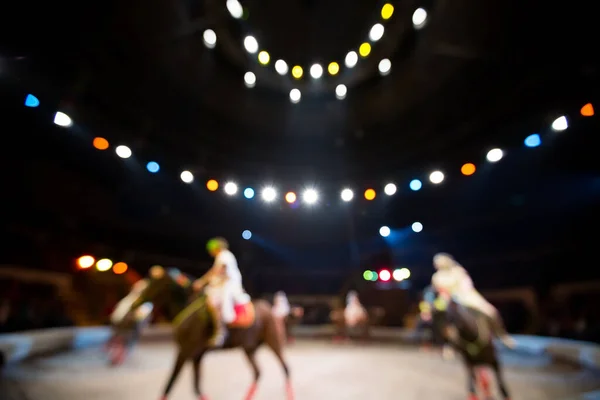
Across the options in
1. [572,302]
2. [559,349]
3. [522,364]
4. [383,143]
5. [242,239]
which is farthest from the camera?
[242,239]

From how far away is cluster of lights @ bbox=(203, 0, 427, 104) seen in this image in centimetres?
1046

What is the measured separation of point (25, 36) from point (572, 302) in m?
13.3

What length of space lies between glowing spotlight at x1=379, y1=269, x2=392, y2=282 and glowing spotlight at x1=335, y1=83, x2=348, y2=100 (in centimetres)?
774

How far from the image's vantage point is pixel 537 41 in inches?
340

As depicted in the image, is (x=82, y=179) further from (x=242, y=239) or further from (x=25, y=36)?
(x=242, y=239)

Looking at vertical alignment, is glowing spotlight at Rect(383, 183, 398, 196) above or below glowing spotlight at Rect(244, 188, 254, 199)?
below

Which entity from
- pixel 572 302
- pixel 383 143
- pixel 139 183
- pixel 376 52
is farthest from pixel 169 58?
pixel 572 302

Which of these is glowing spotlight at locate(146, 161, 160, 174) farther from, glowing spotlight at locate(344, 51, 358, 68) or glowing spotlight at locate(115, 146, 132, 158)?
glowing spotlight at locate(344, 51, 358, 68)

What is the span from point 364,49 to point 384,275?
938 cm

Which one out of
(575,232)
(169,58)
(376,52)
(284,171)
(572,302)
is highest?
(376,52)

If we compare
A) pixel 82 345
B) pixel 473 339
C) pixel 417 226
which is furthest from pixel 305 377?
pixel 417 226

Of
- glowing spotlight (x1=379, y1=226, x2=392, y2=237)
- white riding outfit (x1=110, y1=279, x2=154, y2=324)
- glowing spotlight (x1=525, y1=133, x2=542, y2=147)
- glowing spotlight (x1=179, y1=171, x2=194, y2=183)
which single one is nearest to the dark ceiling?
glowing spotlight (x1=525, y1=133, x2=542, y2=147)

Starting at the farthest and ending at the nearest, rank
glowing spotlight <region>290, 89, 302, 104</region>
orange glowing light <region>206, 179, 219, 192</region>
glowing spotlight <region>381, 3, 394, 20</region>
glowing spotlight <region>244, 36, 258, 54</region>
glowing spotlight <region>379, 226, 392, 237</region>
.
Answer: glowing spotlight <region>379, 226, 392, 237</region>
glowing spotlight <region>290, 89, 302, 104</region>
glowing spotlight <region>244, 36, 258, 54</region>
orange glowing light <region>206, 179, 219, 192</region>
glowing spotlight <region>381, 3, 394, 20</region>

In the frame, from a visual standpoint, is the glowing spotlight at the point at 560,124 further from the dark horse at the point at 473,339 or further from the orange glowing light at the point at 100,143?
the orange glowing light at the point at 100,143
